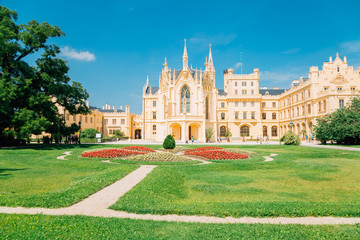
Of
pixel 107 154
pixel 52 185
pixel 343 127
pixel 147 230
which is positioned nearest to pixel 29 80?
pixel 107 154

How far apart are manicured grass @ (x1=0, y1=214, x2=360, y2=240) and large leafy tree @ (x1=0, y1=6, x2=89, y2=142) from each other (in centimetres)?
2176

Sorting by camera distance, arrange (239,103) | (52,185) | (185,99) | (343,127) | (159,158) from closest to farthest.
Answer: (52,185) < (159,158) < (343,127) < (185,99) < (239,103)

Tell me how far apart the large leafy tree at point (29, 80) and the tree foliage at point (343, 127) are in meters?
36.6

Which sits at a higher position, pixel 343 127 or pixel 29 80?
pixel 29 80

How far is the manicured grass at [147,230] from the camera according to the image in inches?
178

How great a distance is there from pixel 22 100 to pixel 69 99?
6380mm

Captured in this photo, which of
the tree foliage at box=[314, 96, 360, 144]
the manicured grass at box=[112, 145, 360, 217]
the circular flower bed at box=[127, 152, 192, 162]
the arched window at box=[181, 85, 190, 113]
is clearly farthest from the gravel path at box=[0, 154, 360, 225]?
the arched window at box=[181, 85, 190, 113]

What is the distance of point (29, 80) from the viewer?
79.8 feet

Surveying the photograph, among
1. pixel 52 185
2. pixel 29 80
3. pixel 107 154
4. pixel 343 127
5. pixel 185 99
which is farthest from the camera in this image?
pixel 185 99

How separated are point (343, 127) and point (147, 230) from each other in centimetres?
3451

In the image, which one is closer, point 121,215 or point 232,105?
point 121,215

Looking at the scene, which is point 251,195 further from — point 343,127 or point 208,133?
point 208,133

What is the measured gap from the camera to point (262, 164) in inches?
557

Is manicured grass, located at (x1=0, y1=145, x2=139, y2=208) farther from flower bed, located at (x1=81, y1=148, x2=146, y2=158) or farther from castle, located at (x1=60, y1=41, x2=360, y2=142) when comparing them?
castle, located at (x1=60, y1=41, x2=360, y2=142)
